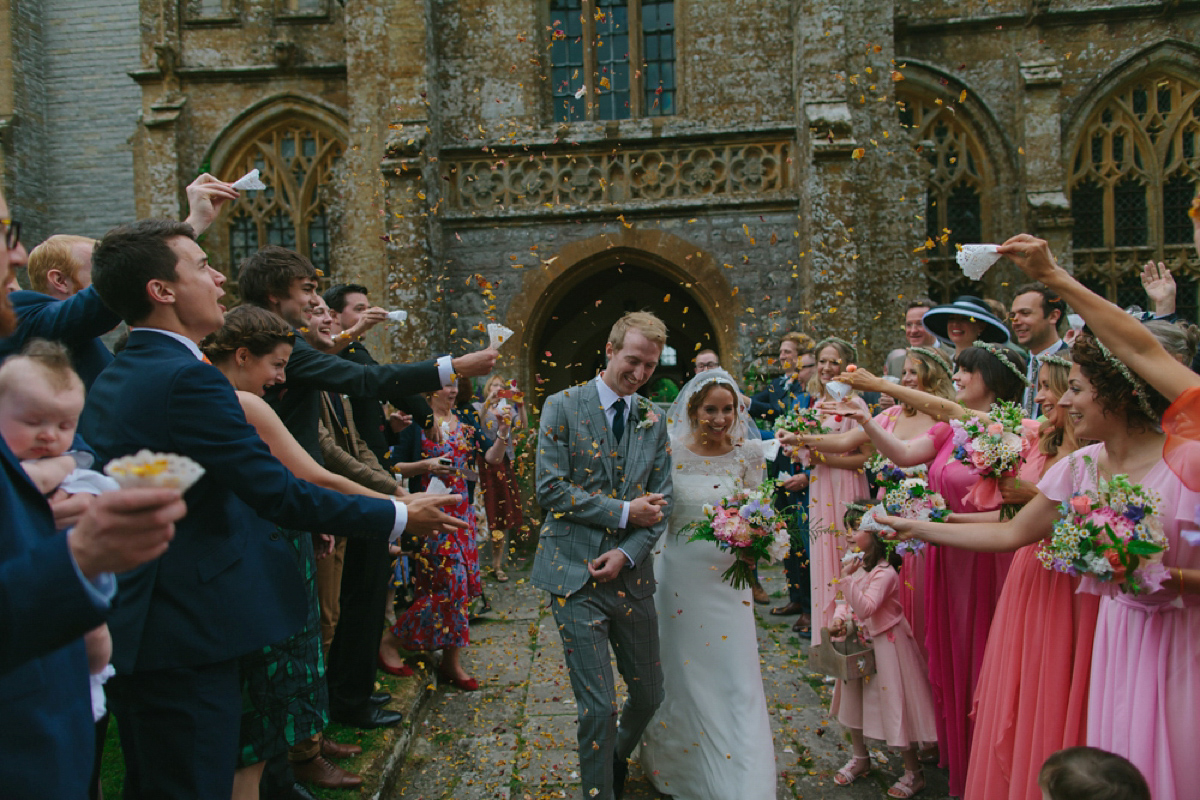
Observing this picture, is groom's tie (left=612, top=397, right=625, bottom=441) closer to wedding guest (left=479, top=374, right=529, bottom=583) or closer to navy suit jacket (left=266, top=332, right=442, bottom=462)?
navy suit jacket (left=266, top=332, right=442, bottom=462)

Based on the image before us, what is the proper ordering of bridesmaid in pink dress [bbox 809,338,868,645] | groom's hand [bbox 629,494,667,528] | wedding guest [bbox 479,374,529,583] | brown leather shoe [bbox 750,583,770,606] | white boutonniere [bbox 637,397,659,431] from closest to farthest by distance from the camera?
groom's hand [bbox 629,494,667,528] < white boutonniere [bbox 637,397,659,431] < bridesmaid in pink dress [bbox 809,338,868,645] < brown leather shoe [bbox 750,583,770,606] < wedding guest [bbox 479,374,529,583]

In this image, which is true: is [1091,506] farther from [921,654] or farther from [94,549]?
[94,549]

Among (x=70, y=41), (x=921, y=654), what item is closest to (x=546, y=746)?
(x=921, y=654)

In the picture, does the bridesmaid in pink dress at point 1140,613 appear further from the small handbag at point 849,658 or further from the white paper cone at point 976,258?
the small handbag at point 849,658

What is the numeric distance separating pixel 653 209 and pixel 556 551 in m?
8.34

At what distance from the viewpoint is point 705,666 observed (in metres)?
4.22

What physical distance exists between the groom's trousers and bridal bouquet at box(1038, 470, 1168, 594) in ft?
6.56

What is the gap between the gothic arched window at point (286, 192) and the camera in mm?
14836

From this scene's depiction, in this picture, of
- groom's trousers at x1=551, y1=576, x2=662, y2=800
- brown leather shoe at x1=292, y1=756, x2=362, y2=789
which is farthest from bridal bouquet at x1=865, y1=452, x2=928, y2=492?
brown leather shoe at x1=292, y1=756, x2=362, y2=789

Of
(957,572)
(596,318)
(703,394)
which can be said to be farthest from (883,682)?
(596,318)

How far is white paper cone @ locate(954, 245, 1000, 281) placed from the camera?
127 inches

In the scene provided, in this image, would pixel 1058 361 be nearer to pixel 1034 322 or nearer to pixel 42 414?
pixel 1034 322

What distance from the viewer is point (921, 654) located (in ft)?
14.7

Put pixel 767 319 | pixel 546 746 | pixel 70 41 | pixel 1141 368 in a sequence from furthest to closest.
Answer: pixel 70 41 → pixel 767 319 → pixel 546 746 → pixel 1141 368
